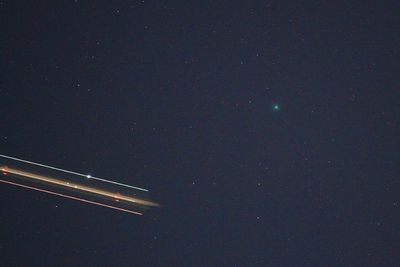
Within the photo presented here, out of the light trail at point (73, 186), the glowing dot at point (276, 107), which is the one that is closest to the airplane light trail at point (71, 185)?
the light trail at point (73, 186)

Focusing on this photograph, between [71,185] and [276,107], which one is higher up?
[276,107]

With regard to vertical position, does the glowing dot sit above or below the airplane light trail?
above

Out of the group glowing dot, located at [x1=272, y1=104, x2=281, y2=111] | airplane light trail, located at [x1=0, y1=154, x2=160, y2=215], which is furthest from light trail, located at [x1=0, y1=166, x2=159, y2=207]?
glowing dot, located at [x1=272, y1=104, x2=281, y2=111]

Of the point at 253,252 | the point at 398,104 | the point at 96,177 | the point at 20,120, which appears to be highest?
the point at 398,104

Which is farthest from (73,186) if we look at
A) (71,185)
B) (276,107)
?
(276,107)

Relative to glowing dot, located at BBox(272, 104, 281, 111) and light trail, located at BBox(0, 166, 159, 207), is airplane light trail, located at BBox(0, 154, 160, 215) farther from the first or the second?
glowing dot, located at BBox(272, 104, 281, 111)

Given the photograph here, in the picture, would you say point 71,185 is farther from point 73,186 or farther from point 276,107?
point 276,107

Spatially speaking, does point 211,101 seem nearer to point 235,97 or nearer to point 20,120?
point 235,97

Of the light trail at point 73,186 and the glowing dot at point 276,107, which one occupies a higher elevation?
the glowing dot at point 276,107

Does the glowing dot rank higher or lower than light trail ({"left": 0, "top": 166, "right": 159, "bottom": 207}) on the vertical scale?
higher

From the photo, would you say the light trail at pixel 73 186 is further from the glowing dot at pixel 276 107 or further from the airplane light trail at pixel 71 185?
the glowing dot at pixel 276 107

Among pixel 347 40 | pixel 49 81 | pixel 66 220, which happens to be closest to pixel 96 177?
pixel 66 220
